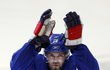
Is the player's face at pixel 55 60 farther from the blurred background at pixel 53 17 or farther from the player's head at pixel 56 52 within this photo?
the blurred background at pixel 53 17

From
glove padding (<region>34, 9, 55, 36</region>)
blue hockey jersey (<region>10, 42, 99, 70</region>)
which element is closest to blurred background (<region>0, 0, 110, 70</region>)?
blue hockey jersey (<region>10, 42, 99, 70</region>)

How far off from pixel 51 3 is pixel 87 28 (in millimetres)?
219

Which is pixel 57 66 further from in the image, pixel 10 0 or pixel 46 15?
pixel 10 0

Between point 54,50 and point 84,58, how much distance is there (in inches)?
4.1

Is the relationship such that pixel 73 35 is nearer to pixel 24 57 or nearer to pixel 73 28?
pixel 73 28

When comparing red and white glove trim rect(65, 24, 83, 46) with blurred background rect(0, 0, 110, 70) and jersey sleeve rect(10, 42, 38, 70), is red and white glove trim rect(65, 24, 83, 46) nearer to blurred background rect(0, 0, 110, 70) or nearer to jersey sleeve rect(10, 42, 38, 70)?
jersey sleeve rect(10, 42, 38, 70)

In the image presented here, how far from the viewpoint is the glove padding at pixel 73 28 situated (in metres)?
1.85

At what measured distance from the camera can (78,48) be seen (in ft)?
6.38

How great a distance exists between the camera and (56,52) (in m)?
1.94

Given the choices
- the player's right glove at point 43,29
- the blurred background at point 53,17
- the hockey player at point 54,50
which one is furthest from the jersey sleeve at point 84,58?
the blurred background at point 53,17

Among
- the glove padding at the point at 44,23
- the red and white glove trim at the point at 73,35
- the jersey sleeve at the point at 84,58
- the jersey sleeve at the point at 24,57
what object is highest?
the glove padding at the point at 44,23

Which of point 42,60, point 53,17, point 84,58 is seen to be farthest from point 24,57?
point 53,17

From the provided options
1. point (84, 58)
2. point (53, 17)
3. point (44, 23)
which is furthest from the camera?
point (53, 17)

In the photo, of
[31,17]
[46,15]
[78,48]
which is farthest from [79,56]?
[31,17]
